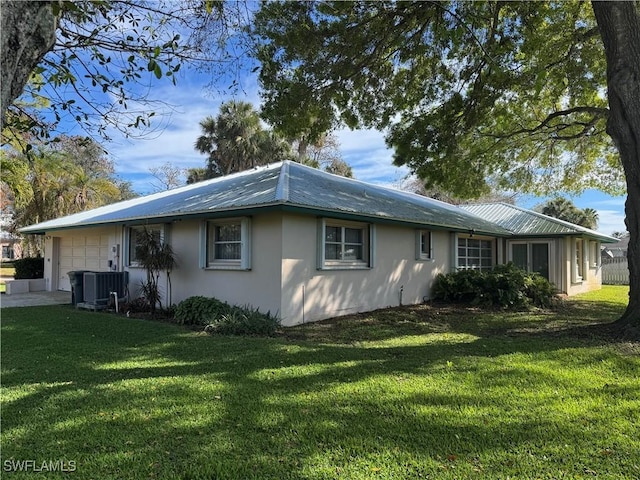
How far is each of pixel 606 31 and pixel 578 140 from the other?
29.0 feet

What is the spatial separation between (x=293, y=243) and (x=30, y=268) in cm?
1683

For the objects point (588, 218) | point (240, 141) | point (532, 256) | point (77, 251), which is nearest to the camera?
point (77, 251)

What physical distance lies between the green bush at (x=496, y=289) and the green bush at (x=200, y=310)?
307 inches

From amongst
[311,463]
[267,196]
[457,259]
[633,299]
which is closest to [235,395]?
[311,463]

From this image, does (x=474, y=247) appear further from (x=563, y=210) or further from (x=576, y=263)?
(x=563, y=210)

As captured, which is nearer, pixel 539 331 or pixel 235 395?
pixel 235 395

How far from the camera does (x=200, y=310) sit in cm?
996

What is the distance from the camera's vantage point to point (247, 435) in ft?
12.4

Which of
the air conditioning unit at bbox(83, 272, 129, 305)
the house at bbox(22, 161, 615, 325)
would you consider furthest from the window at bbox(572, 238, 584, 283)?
the air conditioning unit at bbox(83, 272, 129, 305)

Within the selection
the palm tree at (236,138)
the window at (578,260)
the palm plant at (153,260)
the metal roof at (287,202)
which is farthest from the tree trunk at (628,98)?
the palm tree at (236,138)

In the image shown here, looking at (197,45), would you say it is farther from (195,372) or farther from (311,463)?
(311,463)

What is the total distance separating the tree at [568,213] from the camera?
123ft

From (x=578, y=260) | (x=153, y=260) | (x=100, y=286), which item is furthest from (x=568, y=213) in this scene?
(x=100, y=286)

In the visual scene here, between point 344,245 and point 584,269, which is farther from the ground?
point 344,245
